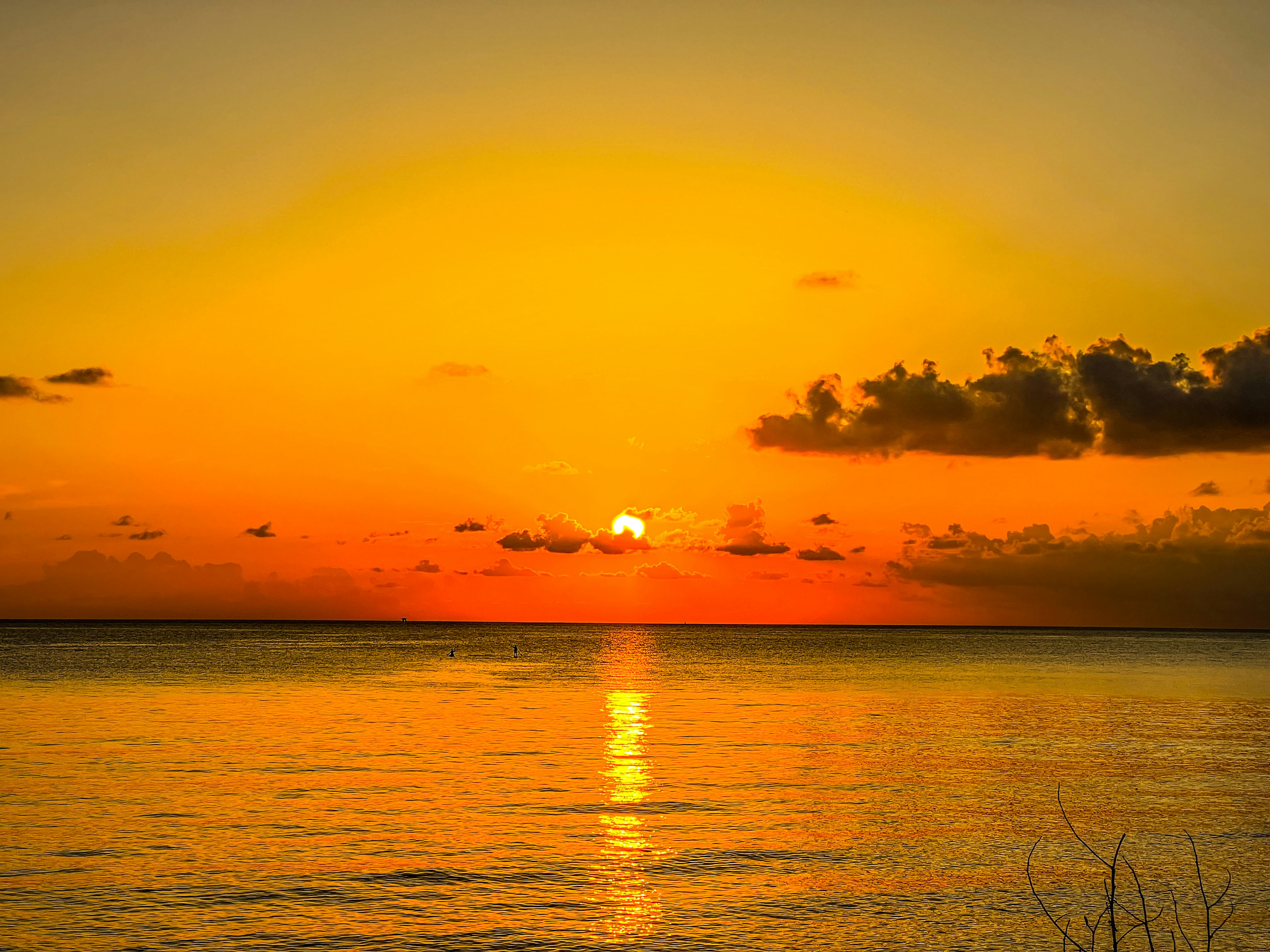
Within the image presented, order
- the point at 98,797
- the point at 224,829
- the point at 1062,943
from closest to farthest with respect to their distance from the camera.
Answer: the point at 1062,943 → the point at 224,829 → the point at 98,797

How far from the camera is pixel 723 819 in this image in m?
39.8

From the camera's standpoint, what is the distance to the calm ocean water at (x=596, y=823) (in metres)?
27.8

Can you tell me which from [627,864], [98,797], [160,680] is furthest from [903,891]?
[160,680]

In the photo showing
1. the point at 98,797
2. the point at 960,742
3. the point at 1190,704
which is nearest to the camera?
the point at 98,797

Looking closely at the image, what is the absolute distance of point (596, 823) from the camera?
39000 mm

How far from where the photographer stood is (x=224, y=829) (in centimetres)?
3750

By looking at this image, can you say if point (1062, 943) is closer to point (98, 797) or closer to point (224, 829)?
point (224, 829)

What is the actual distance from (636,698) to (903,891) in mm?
69444

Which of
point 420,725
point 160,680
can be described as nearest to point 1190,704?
point 420,725

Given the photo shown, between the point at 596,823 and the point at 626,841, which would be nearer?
the point at 626,841

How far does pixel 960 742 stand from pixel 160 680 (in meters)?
86.0

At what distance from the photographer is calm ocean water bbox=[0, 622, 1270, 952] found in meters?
27.8

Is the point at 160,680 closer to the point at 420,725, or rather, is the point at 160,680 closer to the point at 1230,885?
the point at 420,725

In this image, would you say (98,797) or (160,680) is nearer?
(98,797)
